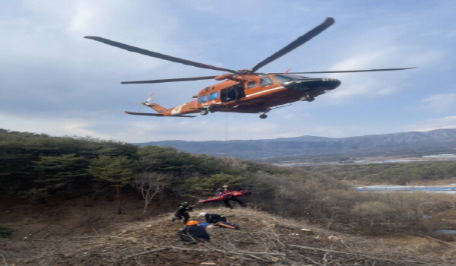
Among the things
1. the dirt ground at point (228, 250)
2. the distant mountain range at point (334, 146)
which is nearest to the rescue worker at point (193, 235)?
the dirt ground at point (228, 250)

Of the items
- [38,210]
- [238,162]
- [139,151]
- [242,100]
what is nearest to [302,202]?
[238,162]

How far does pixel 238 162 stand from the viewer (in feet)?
86.6

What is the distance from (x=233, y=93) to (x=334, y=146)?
161ft

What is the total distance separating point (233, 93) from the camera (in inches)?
406

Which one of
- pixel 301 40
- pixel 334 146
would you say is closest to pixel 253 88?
pixel 301 40

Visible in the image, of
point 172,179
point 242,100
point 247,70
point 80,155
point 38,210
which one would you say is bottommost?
point 38,210

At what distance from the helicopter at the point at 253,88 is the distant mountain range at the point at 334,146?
2545 centimetres

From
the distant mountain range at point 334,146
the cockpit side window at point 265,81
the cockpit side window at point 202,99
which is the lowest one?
the distant mountain range at point 334,146

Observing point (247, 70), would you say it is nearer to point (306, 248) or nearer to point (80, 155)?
point (306, 248)

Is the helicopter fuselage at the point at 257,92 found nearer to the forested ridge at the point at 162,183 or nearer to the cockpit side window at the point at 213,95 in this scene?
the cockpit side window at the point at 213,95

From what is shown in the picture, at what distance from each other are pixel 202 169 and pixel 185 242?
1601 centimetres

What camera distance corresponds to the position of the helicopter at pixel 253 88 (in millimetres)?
8111

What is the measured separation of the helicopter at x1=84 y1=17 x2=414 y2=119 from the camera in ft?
26.6

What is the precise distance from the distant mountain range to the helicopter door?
2587 centimetres
